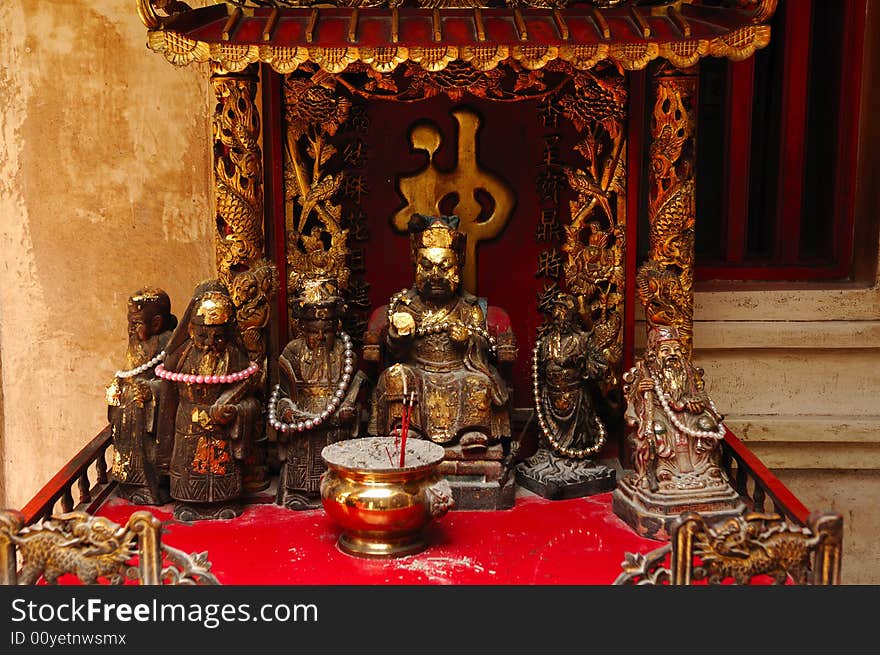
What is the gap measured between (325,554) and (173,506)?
0.76 metres

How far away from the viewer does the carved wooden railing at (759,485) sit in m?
3.62

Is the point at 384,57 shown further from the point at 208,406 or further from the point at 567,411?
the point at 567,411

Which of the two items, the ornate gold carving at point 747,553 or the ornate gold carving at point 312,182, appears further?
the ornate gold carving at point 312,182

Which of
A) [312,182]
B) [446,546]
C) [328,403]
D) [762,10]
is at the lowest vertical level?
[446,546]

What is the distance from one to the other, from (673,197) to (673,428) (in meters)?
0.94

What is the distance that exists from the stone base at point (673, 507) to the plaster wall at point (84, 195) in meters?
2.57

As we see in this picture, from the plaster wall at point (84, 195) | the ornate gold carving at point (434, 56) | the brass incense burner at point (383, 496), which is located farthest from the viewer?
the plaster wall at point (84, 195)

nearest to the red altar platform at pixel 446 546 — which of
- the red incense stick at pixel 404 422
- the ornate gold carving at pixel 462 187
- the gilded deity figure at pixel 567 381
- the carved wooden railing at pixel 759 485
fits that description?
the gilded deity figure at pixel 567 381

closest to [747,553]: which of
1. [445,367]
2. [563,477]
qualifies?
[563,477]

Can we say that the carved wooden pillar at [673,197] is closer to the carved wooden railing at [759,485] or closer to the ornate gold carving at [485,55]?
the carved wooden railing at [759,485]

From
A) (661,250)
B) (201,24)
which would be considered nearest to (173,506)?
(201,24)

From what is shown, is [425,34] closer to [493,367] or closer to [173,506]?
[493,367]

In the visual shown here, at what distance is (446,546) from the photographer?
151 inches

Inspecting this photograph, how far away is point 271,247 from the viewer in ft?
15.9
